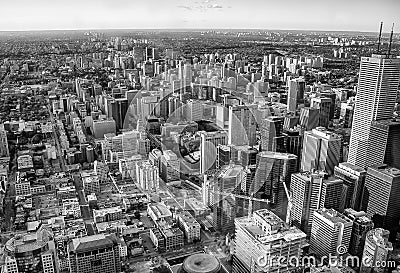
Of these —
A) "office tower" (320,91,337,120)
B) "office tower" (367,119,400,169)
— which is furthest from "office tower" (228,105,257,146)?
"office tower" (320,91,337,120)

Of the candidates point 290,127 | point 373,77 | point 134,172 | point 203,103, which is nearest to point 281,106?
point 290,127

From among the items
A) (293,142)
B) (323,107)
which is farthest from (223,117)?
(323,107)

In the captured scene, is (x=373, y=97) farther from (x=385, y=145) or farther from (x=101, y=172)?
(x=101, y=172)

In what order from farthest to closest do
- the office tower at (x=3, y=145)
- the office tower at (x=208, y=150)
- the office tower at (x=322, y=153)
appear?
the office tower at (x=3, y=145) → the office tower at (x=322, y=153) → the office tower at (x=208, y=150)

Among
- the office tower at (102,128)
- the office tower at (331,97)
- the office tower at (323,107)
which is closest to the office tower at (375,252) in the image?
the office tower at (323,107)

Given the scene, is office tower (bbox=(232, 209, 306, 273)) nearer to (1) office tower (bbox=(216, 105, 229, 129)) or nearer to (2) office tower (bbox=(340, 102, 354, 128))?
(1) office tower (bbox=(216, 105, 229, 129))

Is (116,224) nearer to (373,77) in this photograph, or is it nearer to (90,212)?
(90,212)

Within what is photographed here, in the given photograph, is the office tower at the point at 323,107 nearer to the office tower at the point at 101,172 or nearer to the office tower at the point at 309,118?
the office tower at the point at 309,118
